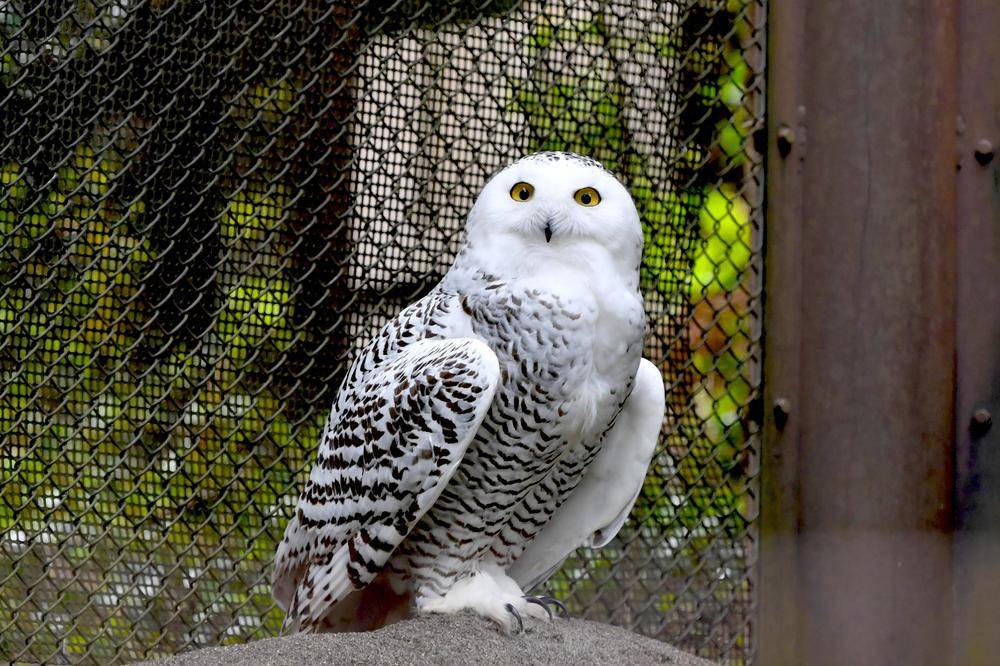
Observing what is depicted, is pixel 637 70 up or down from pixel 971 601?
up

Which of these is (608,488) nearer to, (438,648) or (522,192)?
(438,648)

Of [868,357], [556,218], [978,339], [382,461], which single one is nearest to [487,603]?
[382,461]

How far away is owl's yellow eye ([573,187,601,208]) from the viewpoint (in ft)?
6.17

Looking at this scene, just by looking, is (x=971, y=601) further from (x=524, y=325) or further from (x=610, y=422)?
(x=524, y=325)

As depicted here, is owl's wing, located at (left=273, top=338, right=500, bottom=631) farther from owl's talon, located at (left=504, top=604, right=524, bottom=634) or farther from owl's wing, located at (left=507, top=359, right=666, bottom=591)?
owl's wing, located at (left=507, top=359, right=666, bottom=591)

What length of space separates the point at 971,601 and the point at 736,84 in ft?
4.63

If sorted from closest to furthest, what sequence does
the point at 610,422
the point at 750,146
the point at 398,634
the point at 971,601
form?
the point at 398,634, the point at 610,422, the point at 971,601, the point at 750,146

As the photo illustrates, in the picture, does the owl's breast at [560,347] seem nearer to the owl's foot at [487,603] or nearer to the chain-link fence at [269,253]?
the owl's foot at [487,603]

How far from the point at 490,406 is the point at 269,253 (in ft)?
3.34

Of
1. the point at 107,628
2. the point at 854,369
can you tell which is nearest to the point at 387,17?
the point at 854,369

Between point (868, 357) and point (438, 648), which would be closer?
point (438, 648)

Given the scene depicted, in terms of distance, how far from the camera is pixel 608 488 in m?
2.13

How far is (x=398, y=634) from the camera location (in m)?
1.82

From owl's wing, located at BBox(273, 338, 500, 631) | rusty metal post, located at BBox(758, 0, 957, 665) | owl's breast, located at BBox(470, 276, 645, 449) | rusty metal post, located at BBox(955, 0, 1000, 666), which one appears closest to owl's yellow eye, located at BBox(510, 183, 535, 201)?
owl's breast, located at BBox(470, 276, 645, 449)
